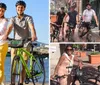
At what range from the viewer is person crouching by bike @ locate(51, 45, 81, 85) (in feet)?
10.8

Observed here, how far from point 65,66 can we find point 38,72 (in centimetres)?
37

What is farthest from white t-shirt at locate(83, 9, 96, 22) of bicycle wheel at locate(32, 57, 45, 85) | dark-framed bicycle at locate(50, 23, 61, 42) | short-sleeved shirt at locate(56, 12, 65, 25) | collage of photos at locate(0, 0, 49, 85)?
bicycle wheel at locate(32, 57, 45, 85)

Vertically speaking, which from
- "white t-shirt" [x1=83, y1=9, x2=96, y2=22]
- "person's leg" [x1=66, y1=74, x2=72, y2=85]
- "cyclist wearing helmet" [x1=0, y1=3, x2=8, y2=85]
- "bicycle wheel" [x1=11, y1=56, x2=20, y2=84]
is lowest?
"person's leg" [x1=66, y1=74, x2=72, y2=85]

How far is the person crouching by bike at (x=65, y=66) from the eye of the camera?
330 centimetres

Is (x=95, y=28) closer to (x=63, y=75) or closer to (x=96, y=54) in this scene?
(x=96, y=54)

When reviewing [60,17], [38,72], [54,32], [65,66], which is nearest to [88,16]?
[60,17]

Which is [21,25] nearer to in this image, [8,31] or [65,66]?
[8,31]

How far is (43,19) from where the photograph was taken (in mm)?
3311

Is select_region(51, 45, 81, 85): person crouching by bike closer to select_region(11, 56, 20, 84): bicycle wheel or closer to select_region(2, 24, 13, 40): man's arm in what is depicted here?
select_region(11, 56, 20, 84): bicycle wheel

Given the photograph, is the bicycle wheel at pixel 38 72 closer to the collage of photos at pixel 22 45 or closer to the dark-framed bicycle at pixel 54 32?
the collage of photos at pixel 22 45

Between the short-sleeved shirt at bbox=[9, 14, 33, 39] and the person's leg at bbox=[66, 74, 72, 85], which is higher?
the short-sleeved shirt at bbox=[9, 14, 33, 39]

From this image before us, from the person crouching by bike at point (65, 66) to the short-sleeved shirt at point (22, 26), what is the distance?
21.5 inches

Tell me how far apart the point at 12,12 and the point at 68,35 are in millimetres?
802

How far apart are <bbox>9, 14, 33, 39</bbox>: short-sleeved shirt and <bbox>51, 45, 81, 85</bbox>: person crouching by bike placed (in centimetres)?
55
